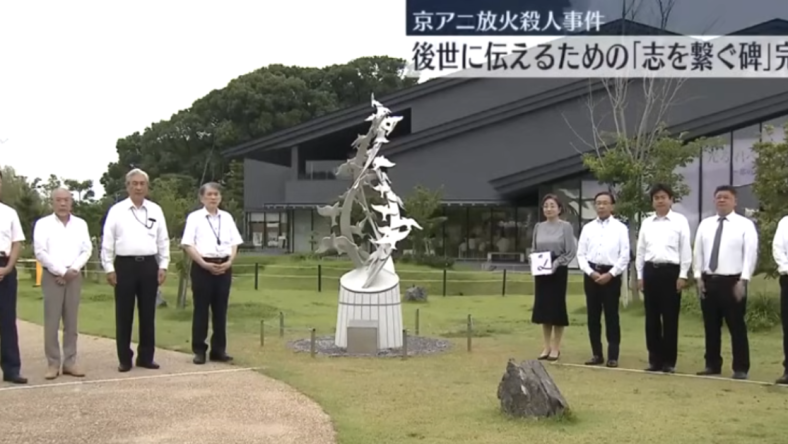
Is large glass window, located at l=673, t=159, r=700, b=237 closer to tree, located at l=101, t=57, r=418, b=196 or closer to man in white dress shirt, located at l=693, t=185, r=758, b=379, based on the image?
man in white dress shirt, located at l=693, t=185, r=758, b=379

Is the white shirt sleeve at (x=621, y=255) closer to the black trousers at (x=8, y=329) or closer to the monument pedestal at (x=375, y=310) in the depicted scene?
the monument pedestal at (x=375, y=310)

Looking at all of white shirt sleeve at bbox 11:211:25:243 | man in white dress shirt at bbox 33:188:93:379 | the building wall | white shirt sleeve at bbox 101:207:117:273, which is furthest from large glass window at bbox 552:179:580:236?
white shirt sleeve at bbox 11:211:25:243

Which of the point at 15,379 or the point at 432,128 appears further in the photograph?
the point at 432,128

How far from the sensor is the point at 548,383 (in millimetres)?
5516

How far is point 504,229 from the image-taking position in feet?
98.5

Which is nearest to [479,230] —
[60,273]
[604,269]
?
[604,269]

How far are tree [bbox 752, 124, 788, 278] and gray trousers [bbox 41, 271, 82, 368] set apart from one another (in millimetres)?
8886

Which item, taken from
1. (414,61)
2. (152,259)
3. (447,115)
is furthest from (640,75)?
(152,259)

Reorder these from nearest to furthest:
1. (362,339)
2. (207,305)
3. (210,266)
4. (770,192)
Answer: (210,266), (207,305), (362,339), (770,192)

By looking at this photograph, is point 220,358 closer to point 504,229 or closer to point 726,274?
point 726,274

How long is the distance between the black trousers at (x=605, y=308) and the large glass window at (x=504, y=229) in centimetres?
2160

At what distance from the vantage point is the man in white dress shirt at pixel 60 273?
7160 millimetres

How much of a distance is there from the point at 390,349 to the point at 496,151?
72.5 ft

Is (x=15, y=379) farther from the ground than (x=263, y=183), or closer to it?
closer to it
